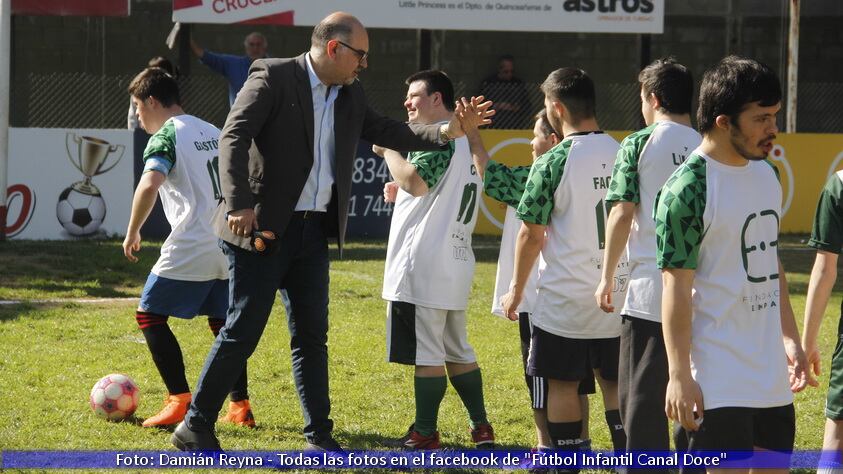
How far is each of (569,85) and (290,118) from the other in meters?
1.26

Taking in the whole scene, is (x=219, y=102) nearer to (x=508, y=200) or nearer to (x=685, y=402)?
(x=508, y=200)

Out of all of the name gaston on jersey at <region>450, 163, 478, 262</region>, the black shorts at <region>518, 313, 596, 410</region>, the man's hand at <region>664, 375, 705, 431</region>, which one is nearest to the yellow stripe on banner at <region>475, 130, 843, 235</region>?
the name gaston on jersey at <region>450, 163, 478, 262</region>

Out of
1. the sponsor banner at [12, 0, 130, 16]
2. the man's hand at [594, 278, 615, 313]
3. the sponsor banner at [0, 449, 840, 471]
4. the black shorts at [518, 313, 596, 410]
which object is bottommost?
the sponsor banner at [0, 449, 840, 471]

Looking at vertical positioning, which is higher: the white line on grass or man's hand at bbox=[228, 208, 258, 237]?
man's hand at bbox=[228, 208, 258, 237]

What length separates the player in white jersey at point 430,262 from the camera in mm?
5816

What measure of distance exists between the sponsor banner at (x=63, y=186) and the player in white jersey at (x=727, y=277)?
11082 mm

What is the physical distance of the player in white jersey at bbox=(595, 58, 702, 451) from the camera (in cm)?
427

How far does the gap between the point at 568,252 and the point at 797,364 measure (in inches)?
50.4

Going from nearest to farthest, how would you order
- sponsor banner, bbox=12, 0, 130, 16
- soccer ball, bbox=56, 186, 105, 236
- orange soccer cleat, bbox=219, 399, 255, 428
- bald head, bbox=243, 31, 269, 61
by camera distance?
orange soccer cleat, bbox=219, 399, 255, 428 → soccer ball, bbox=56, 186, 105, 236 → bald head, bbox=243, 31, 269, 61 → sponsor banner, bbox=12, 0, 130, 16

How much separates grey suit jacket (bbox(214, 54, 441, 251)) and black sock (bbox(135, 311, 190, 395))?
1.05m

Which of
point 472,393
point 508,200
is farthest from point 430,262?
point 472,393

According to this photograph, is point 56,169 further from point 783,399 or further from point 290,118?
point 783,399

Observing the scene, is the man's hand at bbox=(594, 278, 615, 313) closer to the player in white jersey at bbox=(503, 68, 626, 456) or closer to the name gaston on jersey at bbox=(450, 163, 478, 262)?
the player in white jersey at bbox=(503, 68, 626, 456)

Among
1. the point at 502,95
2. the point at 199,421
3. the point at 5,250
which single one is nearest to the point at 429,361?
the point at 199,421
